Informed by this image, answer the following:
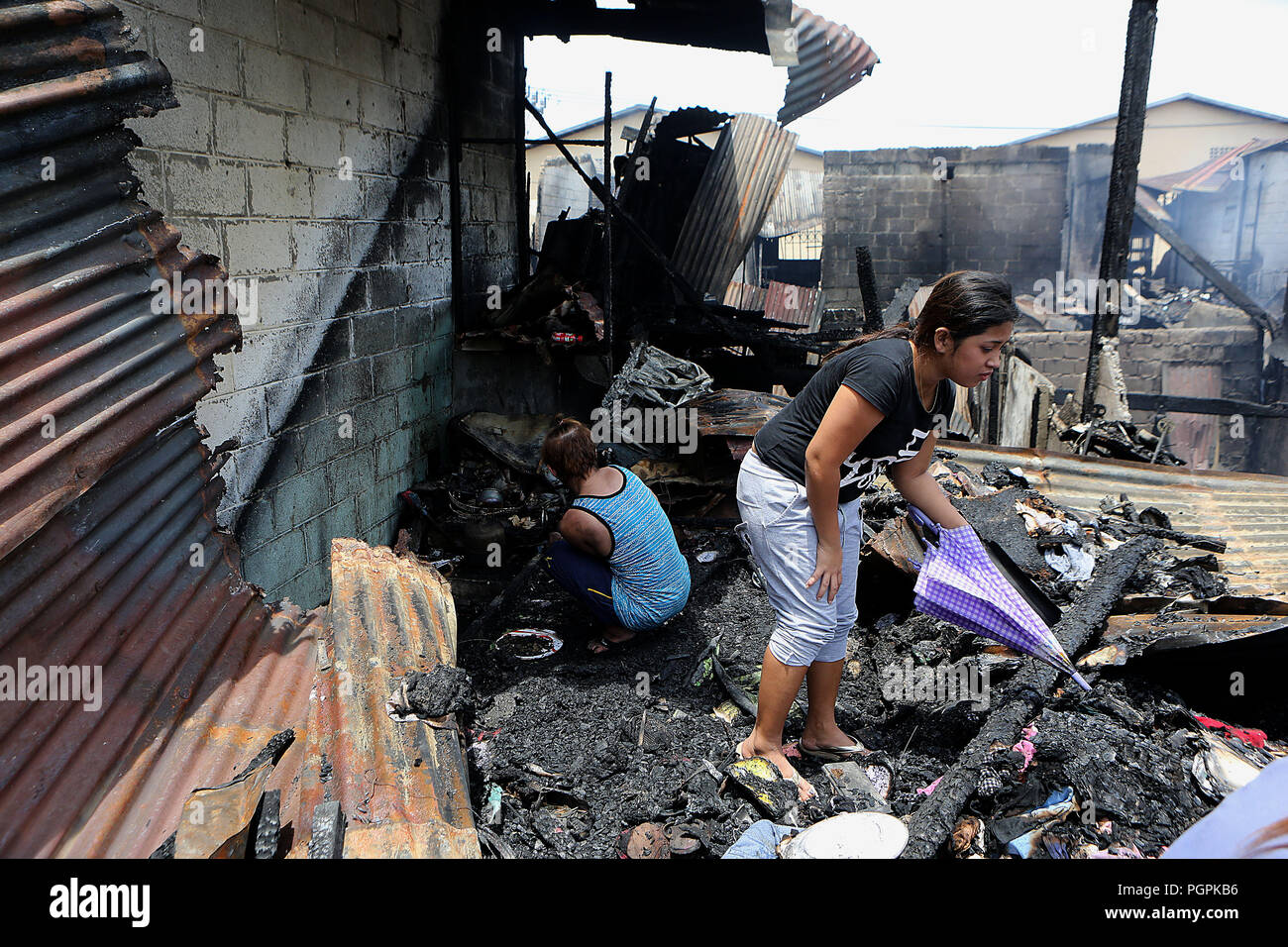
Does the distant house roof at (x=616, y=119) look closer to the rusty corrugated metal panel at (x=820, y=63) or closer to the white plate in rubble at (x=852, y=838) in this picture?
the rusty corrugated metal panel at (x=820, y=63)

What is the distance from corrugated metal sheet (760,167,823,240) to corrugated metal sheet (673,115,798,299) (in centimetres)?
1287

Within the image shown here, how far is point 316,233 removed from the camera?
4.52m

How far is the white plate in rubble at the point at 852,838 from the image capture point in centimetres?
249

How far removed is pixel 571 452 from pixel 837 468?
1.65m

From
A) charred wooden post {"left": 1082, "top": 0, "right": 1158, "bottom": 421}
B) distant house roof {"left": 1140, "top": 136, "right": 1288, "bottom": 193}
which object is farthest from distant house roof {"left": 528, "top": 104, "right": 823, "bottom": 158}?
charred wooden post {"left": 1082, "top": 0, "right": 1158, "bottom": 421}

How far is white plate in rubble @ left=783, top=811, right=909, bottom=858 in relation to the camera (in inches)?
98.2

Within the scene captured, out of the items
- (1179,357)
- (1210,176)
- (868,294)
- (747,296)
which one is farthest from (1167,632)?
(1210,176)

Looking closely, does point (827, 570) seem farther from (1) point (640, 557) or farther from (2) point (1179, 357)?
(2) point (1179, 357)

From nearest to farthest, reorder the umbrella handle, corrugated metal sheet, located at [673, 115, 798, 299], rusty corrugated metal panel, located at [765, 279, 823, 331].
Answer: the umbrella handle → corrugated metal sheet, located at [673, 115, 798, 299] → rusty corrugated metal panel, located at [765, 279, 823, 331]

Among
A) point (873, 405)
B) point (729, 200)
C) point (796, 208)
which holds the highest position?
point (796, 208)

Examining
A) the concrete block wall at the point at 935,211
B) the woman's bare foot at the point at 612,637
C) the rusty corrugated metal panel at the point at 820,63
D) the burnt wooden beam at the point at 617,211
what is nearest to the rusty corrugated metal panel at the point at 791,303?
the concrete block wall at the point at 935,211

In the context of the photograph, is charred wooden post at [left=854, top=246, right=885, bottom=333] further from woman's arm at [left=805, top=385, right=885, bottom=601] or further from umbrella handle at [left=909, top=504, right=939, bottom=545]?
woman's arm at [left=805, top=385, right=885, bottom=601]

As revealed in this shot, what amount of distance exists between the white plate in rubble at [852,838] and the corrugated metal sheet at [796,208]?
64.5 ft

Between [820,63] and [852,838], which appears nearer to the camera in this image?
[852,838]
